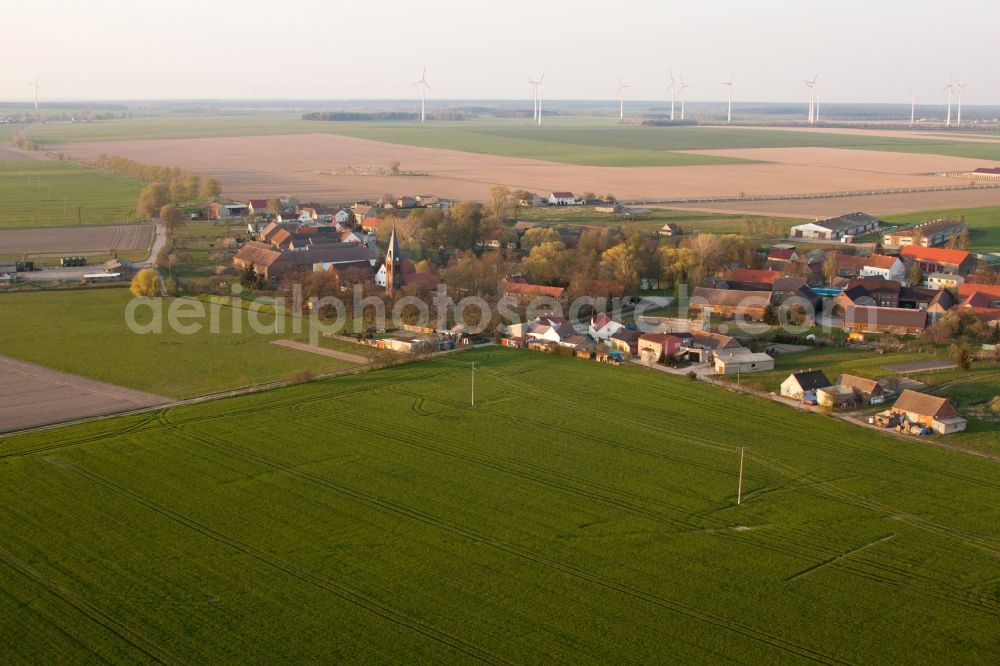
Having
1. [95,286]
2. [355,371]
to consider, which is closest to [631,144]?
[95,286]

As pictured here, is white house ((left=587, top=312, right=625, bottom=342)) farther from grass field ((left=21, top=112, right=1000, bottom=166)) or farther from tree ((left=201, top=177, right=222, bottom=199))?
grass field ((left=21, top=112, right=1000, bottom=166))

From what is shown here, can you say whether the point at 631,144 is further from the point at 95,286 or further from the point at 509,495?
the point at 509,495

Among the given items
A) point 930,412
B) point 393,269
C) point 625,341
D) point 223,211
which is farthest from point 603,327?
point 223,211

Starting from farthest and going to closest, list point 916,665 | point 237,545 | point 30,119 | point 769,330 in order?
point 30,119 → point 769,330 → point 237,545 → point 916,665

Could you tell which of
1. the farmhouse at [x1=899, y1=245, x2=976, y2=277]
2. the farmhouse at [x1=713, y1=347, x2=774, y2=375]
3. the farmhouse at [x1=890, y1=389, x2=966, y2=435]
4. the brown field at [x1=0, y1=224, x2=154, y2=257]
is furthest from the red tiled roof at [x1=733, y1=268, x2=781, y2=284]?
the brown field at [x1=0, y1=224, x2=154, y2=257]

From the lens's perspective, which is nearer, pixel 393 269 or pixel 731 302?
pixel 731 302

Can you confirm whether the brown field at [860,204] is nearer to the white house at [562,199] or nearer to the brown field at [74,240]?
the white house at [562,199]
